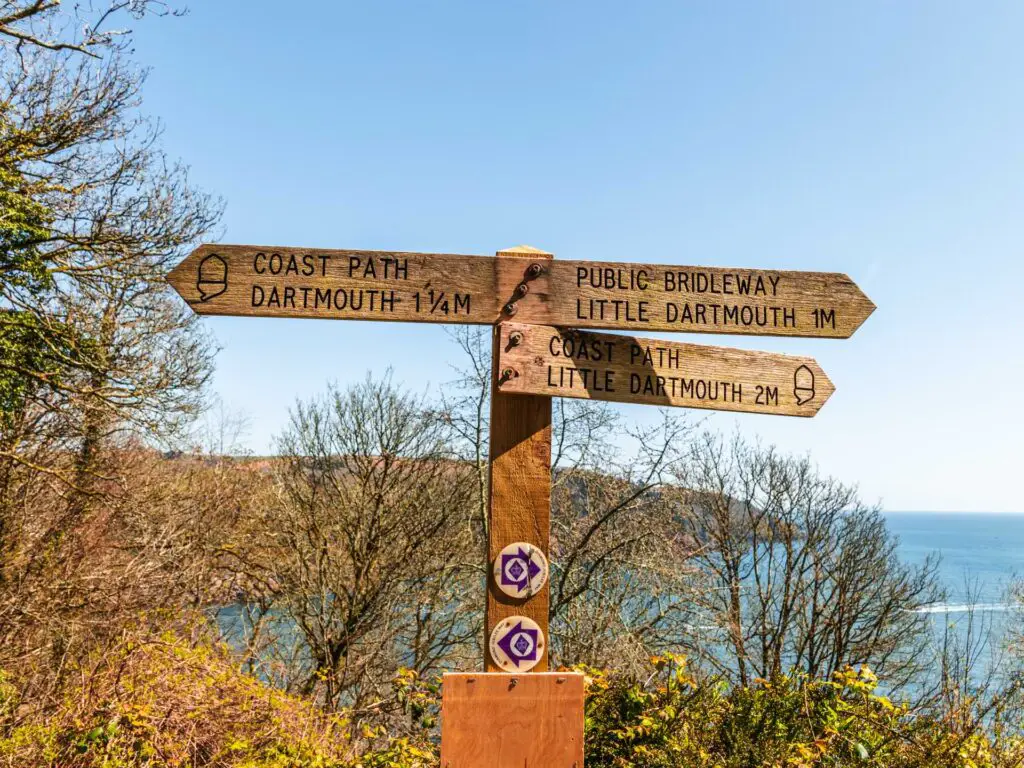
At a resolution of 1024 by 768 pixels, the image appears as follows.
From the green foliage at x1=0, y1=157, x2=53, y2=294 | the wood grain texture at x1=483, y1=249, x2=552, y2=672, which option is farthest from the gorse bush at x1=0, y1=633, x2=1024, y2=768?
the green foliage at x1=0, y1=157, x2=53, y2=294

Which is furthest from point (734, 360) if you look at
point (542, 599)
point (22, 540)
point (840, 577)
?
point (840, 577)

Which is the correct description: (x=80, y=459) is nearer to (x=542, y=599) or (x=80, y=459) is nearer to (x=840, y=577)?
(x=542, y=599)

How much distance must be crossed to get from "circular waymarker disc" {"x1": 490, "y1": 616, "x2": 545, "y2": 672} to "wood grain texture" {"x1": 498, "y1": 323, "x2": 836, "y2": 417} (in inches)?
30.2

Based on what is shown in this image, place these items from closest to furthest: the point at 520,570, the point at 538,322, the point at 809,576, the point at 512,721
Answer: the point at 512,721 < the point at 520,570 < the point at 538,322 < the point at 809,576

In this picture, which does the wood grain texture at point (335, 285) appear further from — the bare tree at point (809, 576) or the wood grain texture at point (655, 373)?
the bare tree at point (809, 576)

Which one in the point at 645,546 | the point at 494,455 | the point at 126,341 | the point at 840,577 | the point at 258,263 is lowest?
the point at 840,577

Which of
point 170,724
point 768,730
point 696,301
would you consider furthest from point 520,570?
point 170,724

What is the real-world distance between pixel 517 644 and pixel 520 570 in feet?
0.77

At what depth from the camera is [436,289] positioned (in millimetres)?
2342

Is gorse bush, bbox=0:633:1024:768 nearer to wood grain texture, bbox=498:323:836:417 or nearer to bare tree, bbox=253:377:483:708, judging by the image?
wood grain texture, bbox=498:323:836:417

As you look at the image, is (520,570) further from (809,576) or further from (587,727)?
(809,576)

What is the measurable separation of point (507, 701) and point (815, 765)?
1.61m

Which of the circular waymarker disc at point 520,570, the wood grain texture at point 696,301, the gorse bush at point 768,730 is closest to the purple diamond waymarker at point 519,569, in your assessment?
the circular waymarker disc at point 520,570

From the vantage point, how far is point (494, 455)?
2.28 meters
